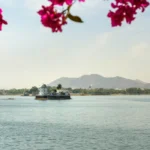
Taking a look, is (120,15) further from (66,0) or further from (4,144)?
(4,144)

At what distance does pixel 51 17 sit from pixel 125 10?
0.49 m

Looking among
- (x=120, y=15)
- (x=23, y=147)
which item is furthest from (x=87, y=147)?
(x=120, y=15)

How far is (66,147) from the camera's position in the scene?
3578 centimetres

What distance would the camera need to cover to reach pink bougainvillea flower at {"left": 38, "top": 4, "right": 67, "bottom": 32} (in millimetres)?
2477

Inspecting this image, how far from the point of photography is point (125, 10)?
101 inches

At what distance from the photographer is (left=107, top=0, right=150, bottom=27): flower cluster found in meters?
2.51

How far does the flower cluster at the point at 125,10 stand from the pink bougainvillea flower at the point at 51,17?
345 millimetres

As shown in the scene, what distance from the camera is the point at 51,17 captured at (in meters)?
2.49

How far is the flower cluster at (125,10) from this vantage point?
2506 millimetres

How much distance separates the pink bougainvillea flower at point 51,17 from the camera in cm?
248

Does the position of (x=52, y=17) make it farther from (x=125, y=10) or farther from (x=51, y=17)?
(x=125, y=10)

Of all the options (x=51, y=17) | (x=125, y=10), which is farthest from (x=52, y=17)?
(x=125, y=10)

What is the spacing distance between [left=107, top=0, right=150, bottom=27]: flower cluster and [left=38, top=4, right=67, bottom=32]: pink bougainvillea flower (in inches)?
13.6

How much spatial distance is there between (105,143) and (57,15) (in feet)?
119
